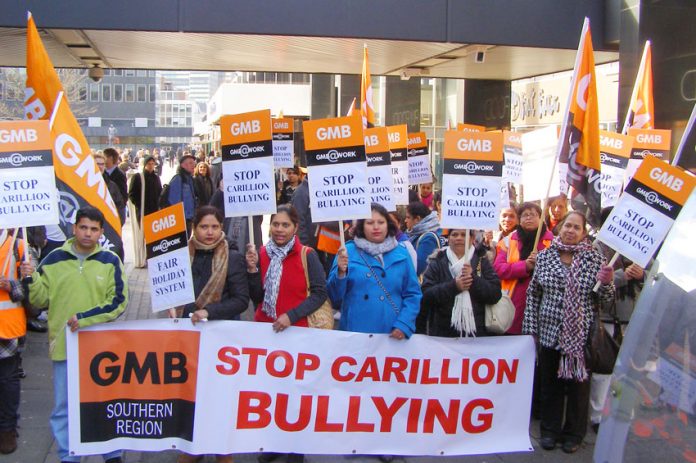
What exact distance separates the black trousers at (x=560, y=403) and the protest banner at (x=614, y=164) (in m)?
2.84

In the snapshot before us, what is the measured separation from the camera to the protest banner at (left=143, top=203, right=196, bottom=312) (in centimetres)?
506

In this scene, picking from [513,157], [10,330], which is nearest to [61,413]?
[10,330]

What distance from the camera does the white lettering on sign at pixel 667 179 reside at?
5.46m

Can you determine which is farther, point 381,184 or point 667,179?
point 381,184

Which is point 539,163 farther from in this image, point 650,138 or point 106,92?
point 106,92

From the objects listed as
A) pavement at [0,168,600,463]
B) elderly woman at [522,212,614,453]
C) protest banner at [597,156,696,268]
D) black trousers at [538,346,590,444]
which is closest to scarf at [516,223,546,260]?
elderly woman at [522,212,614,453]

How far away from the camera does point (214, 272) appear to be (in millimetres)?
5281

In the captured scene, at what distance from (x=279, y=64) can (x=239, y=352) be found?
10566 mm

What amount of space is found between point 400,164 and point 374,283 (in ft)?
13.0

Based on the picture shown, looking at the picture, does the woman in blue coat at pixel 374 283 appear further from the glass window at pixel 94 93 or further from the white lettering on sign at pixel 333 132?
the glass window at pixel 94 93

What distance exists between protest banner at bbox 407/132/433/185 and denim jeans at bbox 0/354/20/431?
6.09 metres

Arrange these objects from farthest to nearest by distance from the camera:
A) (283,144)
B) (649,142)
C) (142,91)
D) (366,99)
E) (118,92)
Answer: (142,91) < (118,92) < (283,144) < (366,99) < (649,142)

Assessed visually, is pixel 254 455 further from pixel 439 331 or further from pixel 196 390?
pixel 439 331

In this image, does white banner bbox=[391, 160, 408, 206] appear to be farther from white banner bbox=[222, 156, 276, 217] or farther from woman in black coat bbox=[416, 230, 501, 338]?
white banner bbox=[222, 156, 276, 217]
